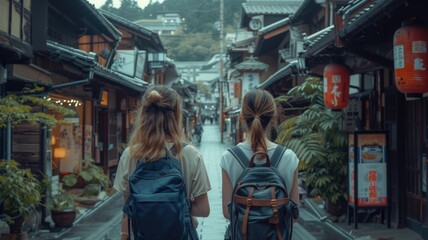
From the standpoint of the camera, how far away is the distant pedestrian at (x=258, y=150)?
4.11 m

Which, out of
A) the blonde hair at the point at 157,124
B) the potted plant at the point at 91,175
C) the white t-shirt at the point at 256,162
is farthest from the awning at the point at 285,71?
the blonde hair at the point at 157,124

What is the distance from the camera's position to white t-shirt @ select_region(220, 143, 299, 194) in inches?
161

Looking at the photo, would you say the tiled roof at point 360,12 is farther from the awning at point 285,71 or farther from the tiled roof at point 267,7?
the tiled roof at point 267,7

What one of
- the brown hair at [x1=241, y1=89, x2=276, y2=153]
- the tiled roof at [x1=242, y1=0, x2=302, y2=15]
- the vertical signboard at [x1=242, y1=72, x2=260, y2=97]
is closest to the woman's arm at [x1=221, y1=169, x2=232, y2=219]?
the brown hair at [x1=241, y1=89, x2=276, y2=153]

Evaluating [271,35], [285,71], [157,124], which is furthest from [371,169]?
[271,35]

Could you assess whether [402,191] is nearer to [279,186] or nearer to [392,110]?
[392,110]

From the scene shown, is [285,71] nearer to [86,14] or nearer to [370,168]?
[86,14]

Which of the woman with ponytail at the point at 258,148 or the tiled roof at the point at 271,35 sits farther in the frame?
the tiled roof at the point at 271,35

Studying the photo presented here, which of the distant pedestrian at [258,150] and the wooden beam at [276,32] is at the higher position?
the wooden beam at [276,32]

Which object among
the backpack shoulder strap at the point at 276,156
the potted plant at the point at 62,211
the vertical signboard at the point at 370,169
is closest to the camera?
the backpack shoulder strap at the point at 276,156

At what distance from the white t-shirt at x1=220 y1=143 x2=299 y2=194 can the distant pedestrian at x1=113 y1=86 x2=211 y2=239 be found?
21cm

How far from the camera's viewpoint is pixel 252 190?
388 cm

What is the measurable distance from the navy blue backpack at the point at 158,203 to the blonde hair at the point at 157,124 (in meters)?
0.13

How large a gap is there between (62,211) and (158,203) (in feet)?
28.9
